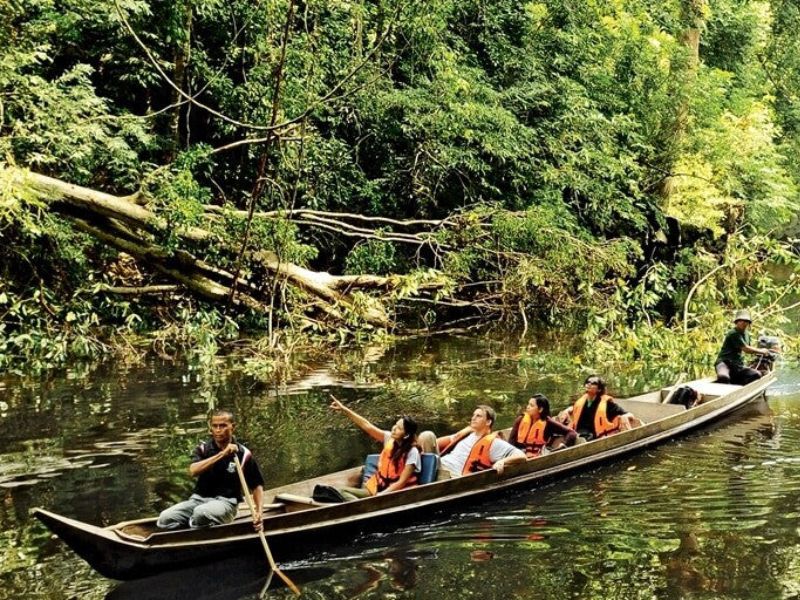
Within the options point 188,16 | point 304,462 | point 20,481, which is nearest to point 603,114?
point 188,16

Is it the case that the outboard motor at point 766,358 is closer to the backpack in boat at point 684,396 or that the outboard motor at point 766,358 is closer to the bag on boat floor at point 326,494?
the backpack in boat at point 684,396

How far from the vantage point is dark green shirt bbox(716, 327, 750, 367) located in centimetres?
1268

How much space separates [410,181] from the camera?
65.5 ft

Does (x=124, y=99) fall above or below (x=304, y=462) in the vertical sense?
above

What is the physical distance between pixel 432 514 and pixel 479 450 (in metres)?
0.94

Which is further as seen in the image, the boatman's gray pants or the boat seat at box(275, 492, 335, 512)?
the boat seat at box(275, 492, 335, 512)

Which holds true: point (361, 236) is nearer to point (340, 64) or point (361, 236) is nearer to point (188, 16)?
point (340, 64)

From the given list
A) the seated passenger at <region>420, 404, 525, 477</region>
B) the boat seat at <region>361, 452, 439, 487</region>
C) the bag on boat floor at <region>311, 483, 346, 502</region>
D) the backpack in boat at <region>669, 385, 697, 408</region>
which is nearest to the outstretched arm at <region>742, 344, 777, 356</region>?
the backpack in boat at <region>669, 385, 697, 408</region>

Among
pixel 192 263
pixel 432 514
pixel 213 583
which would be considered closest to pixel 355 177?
pixel 192 263

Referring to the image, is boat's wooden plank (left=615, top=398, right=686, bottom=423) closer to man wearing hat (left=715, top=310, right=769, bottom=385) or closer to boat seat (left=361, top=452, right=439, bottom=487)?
man wearing hat (left=715, top=310, right=769, bottom=385)

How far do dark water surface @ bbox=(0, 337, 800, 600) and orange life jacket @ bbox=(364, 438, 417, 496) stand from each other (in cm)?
43

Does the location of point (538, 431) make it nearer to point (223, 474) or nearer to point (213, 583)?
point (223, 474)

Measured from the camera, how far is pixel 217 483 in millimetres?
6695

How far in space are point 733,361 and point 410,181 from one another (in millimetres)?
9098
